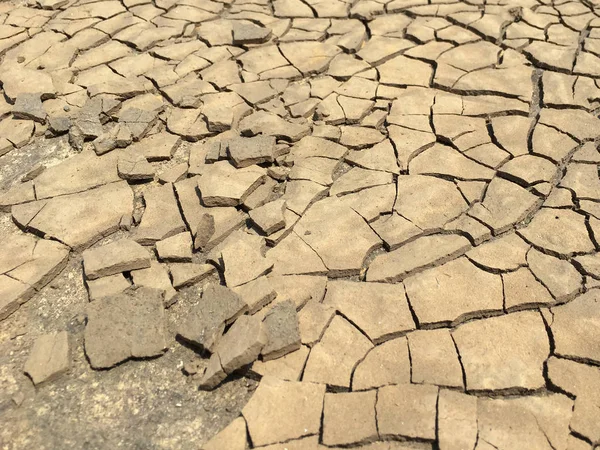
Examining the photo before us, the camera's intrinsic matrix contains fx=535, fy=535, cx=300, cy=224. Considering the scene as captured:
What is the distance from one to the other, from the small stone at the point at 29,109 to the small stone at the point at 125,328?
1794 mm

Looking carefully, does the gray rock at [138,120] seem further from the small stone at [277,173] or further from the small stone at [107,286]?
the small stone at [107,286]

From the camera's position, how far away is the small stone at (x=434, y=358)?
2.09 meters

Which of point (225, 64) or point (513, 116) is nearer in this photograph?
point (513, 116)

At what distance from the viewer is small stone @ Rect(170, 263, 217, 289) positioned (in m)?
2.49

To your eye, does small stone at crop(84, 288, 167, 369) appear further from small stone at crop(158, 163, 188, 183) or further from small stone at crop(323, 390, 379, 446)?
small stone at crop(158, 163, 188, 183)

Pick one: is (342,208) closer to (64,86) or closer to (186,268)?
(186,268)

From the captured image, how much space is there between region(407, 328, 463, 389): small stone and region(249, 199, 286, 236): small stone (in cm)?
86

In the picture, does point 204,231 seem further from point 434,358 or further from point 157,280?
point 434,358

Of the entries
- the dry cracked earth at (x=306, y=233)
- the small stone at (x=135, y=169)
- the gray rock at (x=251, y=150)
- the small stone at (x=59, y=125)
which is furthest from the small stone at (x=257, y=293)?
the small stone at (x=59, y=125)

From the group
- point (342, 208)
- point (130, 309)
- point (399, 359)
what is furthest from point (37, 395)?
point (342, 208)

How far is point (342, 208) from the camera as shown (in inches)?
111

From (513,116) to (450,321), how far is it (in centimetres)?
169

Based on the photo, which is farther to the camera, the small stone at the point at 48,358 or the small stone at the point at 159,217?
the small stone at the point at 159,217

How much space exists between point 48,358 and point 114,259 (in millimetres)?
540
